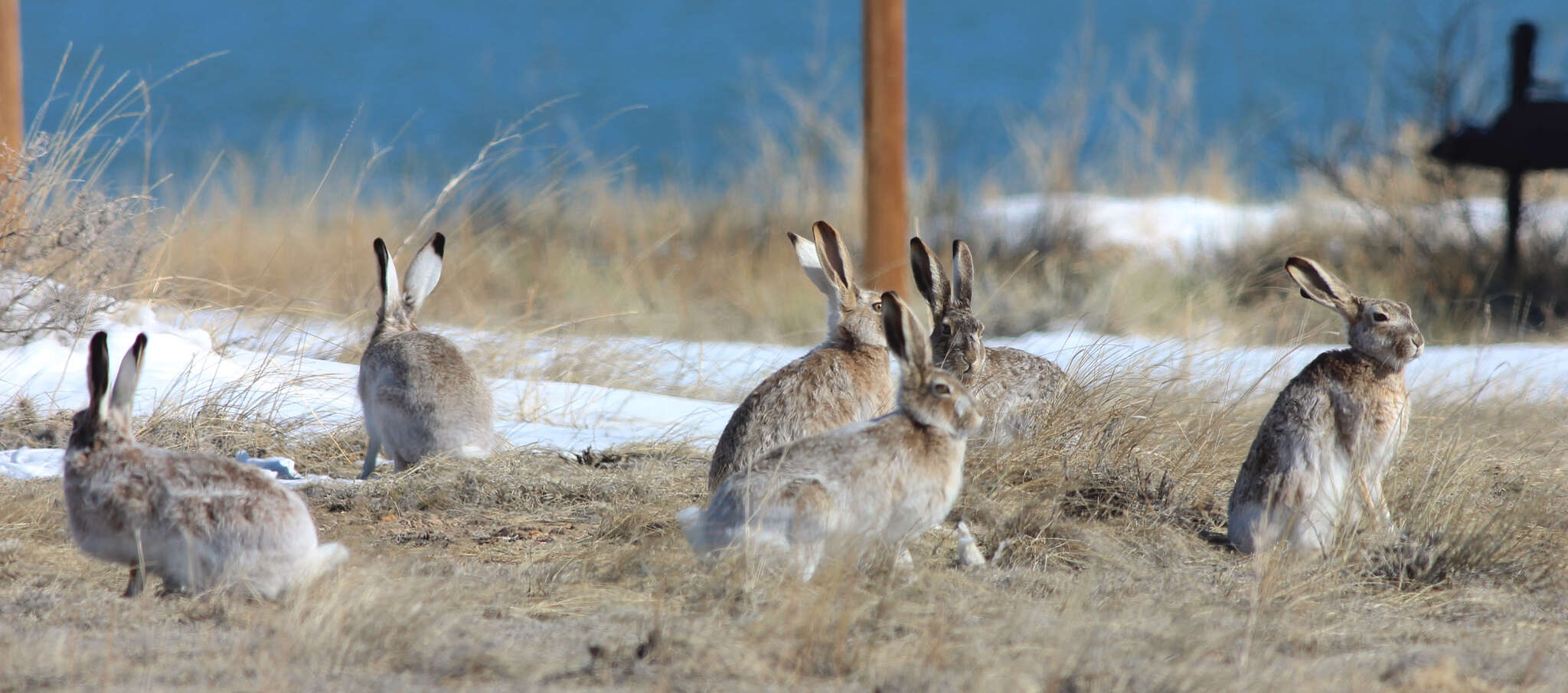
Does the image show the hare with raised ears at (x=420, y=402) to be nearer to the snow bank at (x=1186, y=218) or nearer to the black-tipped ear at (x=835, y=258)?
the black-tipped ear at (x=835, y=258)

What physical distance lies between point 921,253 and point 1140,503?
1.26 metres

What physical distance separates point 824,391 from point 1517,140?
24.8 feet

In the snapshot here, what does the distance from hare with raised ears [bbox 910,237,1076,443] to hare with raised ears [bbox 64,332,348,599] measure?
2383 millimetres

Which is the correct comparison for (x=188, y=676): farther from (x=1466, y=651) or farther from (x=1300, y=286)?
(x=1300, y=286)

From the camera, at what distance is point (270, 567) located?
356cm

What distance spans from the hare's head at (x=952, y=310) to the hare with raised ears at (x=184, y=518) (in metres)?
2.32

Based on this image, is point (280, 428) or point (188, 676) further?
point (280, 428)

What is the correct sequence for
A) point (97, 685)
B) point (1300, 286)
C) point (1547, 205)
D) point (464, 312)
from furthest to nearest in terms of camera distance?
1. point (1547, 205)
2. point (464, 312)
3. point (1300, 286)
4. point (97, 685)

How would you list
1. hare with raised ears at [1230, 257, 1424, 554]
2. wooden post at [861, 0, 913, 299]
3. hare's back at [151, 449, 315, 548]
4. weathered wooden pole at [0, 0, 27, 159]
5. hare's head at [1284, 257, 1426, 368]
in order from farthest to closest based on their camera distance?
wooden post at [861, 0, 913, 299]
weathered wooden pole at [0, 0, 27, 159]
hare's head at [1284, 257, 1426, 368]
hare with raised ears at [1230, 257, 1424, 554]
hare's back at [151, 449, 315, 548]

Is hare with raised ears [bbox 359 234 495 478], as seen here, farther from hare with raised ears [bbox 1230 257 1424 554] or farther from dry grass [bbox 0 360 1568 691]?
hare with raised ears [bbox 1230 257 1424 554]

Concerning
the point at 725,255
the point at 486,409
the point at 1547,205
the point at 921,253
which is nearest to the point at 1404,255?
the point at 1547,205

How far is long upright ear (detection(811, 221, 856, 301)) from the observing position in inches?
211

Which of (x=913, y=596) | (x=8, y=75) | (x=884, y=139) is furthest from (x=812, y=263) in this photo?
(x=8, y=75)

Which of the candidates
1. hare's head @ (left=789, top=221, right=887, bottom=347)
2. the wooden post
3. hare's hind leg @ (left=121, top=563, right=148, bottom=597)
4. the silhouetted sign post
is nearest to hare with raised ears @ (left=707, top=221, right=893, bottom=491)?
hare's head @ (left=789, top=221, right=887, bottom=347)
